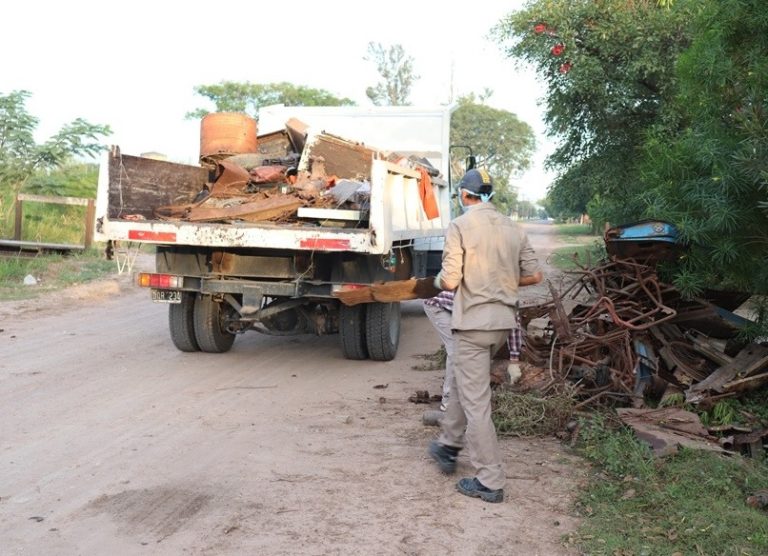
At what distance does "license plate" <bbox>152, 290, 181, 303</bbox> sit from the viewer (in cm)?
763

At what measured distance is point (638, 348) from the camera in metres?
6.01

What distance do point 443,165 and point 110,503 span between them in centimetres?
764

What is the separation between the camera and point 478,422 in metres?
4.34

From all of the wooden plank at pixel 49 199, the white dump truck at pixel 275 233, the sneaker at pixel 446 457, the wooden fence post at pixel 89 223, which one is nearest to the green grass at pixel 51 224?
the wooden fence post at pixel 89 223

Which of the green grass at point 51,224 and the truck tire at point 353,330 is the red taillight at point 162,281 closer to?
the truck tire at point 353,330

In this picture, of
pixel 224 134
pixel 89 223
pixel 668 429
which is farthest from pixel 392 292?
pixel 89 223

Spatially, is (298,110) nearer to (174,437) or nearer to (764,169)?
(174,437)

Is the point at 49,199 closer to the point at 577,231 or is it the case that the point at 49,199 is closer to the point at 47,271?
the point at 47,271

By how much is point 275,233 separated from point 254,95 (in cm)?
3421

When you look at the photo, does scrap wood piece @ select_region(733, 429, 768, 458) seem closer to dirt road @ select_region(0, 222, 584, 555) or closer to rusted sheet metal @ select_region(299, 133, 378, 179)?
dirt road @ select_region(0, 222, 584, 555)

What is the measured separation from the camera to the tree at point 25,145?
18031 millimetres

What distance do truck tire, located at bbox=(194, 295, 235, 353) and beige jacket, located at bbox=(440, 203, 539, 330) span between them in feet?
13.4

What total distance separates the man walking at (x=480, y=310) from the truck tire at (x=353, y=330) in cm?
333

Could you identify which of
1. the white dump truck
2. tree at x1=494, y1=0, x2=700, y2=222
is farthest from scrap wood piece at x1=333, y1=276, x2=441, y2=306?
tree at x1=494, y1=0, x2=700, y2=222
